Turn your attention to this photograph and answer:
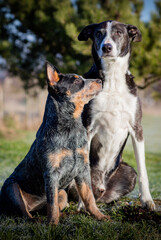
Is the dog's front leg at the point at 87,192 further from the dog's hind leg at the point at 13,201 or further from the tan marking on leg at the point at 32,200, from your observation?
the dog's hind leg at the point at 13,201

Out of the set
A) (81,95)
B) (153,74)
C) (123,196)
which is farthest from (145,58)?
(81,95)

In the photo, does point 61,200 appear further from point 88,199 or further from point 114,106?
point 114,106

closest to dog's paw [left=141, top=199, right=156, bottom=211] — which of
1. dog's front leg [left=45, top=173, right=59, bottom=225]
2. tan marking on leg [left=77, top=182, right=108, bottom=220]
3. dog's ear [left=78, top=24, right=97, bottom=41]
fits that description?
tan marking on leg [left=77, top=182, right=108, bottom=220]

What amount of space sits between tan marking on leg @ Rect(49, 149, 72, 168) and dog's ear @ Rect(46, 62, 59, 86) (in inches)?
28.1

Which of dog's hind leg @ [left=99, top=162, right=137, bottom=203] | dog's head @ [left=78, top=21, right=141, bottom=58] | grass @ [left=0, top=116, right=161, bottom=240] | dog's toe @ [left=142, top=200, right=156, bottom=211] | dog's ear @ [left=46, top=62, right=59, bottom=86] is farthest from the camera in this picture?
dog's hind leg @ [left=99, top=162, right=137, bottom=203]

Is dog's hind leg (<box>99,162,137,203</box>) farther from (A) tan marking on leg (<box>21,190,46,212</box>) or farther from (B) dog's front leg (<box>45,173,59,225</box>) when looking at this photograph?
(B) dog's front leg (<box>45,173,59,225</box>)

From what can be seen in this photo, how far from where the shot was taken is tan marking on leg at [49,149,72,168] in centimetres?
300

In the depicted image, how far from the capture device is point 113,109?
11.7ft

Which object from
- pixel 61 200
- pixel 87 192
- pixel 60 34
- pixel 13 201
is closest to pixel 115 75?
pixel 87 192

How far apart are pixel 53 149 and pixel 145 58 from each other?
5.91 meters

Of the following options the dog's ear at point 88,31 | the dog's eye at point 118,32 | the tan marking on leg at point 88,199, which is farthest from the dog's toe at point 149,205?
the dog's ear at point 88,31

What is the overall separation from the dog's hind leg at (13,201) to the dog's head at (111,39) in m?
1.73

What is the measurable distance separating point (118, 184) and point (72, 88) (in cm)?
152

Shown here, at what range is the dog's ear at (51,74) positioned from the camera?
10.3ft
